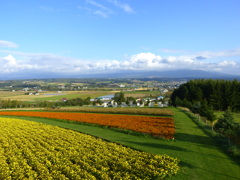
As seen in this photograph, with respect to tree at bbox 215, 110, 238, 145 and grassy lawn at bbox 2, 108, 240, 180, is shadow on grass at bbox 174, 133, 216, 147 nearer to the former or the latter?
grassy lawn at bbox 2, 108, 240, 180

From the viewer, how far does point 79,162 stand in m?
13.1

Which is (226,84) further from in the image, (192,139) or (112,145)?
(112,145)

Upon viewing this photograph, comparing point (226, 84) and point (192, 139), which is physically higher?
point (226, 84)

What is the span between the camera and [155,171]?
1098 cm

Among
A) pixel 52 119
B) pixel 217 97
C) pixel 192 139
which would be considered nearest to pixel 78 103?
pixel 52 119

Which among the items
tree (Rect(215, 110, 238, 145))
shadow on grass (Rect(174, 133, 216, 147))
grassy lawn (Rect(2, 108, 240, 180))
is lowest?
shadow on grass (Rect(174, 133, 216, 147))

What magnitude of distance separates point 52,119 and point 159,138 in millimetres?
23009

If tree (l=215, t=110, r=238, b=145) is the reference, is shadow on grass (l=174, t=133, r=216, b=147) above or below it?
below

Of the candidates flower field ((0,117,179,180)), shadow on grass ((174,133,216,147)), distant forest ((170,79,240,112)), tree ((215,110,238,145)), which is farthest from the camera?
distant forest ((170,79,240,112))

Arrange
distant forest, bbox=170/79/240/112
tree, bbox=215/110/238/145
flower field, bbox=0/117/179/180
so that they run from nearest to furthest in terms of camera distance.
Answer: flower field, bbox=0/117/179/180
tree, bbox=215/110/238/145
distant forest, bbox=170/79/240/112

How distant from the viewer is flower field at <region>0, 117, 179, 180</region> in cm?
1116

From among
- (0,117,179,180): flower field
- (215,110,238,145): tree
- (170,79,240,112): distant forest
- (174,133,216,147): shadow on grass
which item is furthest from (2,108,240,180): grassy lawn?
(170,79,240,112): distant forest

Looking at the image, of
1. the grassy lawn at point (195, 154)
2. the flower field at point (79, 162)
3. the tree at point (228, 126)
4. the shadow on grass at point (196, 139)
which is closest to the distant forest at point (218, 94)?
the tree at point (228, 126)

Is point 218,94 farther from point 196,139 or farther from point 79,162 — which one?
point 79,162
